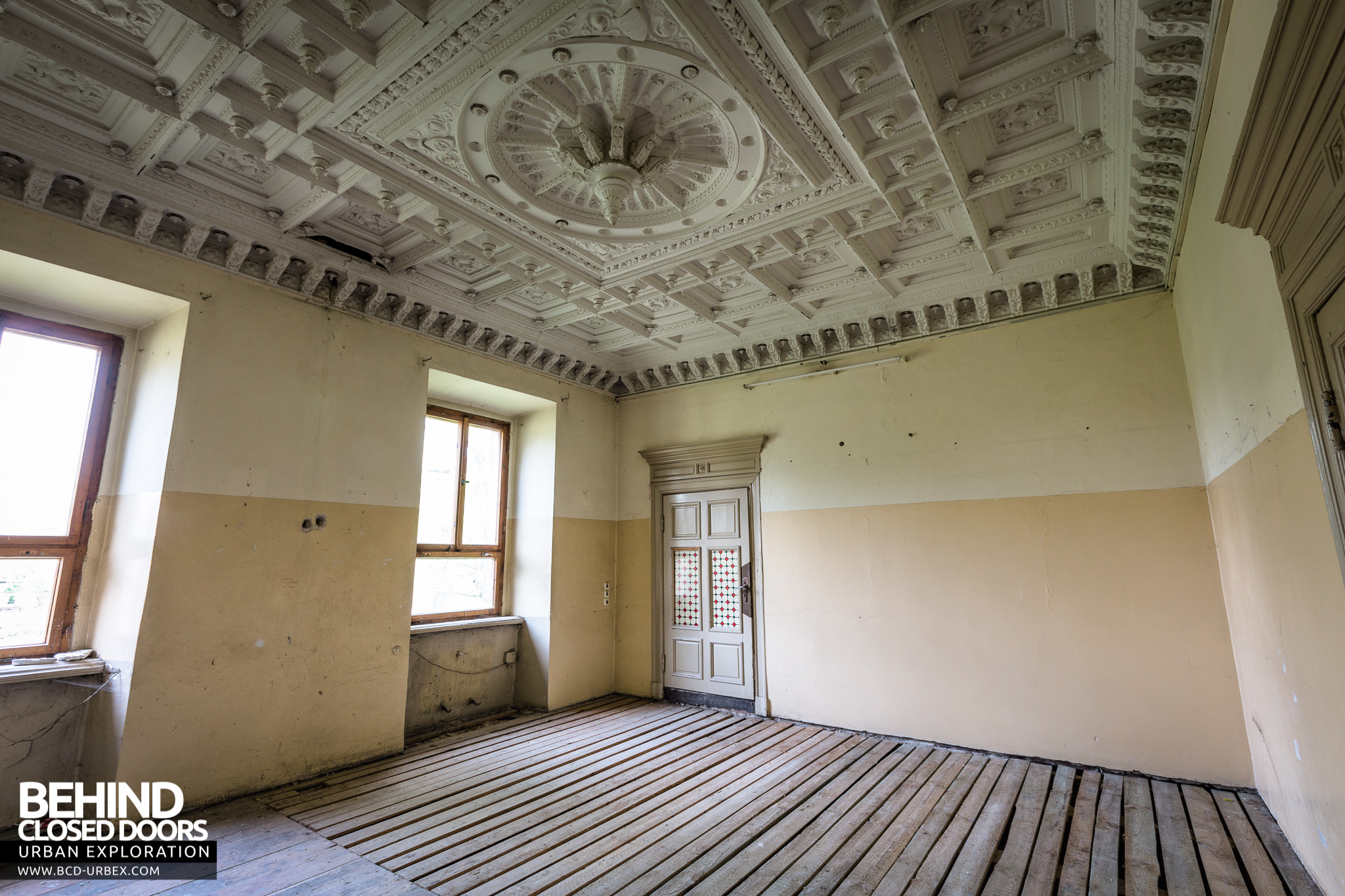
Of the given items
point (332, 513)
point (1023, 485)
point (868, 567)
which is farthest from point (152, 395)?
point (1023, 485)

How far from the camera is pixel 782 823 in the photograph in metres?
3.52

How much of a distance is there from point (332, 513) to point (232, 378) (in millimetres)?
1132

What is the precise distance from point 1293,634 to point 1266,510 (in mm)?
537

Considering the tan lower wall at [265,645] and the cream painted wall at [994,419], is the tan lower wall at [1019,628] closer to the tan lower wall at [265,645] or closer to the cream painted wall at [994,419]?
the cream painted wall at [994,419]

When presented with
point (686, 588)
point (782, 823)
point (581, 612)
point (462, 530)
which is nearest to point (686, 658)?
point (686, 588)

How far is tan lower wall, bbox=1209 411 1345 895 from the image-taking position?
7.41ft

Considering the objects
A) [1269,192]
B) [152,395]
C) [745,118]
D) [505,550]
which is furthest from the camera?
[505,550]

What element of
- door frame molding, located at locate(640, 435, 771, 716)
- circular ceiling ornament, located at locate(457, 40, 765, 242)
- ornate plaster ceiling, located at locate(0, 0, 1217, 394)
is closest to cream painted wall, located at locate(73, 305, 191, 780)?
ornate plaster ceiling, located at locate(0, 0, 1217, 394)

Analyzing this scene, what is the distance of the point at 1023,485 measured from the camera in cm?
492

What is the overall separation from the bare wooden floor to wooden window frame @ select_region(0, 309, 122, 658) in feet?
5.55

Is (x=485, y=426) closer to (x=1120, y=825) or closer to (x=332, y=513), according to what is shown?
(x=332, y=513)

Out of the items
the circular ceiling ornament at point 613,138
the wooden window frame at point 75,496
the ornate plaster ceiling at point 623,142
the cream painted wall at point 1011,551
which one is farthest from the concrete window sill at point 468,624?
the circular ceiling ornament at point 613,138

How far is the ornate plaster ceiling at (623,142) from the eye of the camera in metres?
2.74
